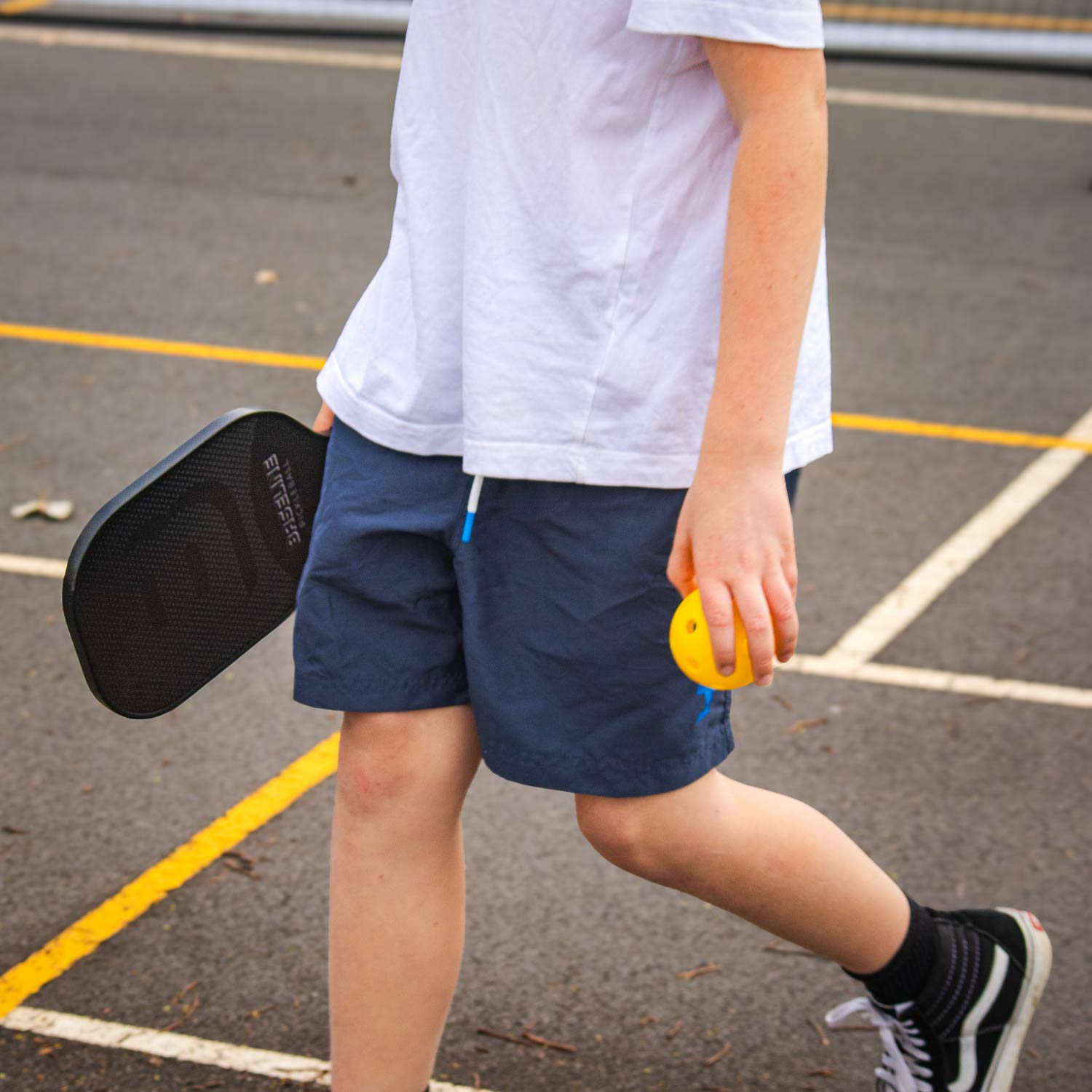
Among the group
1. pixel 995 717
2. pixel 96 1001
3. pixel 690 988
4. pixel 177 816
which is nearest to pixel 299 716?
pixel 177 816

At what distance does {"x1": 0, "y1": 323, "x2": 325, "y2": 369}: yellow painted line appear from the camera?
5.52 meters

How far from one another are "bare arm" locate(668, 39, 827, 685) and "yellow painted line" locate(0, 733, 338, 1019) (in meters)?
1.64

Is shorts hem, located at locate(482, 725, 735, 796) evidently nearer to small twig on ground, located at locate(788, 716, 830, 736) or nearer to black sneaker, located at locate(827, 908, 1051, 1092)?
black sneaker, located at locate(827, 908, 1051, 1092)

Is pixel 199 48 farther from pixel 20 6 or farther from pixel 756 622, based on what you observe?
pixel 756 622

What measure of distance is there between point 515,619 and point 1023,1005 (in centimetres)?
106

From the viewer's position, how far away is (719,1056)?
244 cm

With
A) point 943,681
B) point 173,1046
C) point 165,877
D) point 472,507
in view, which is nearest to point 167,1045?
point 173,1046

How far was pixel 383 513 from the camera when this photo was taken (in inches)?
67.7

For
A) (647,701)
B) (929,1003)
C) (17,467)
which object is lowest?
(17,467)

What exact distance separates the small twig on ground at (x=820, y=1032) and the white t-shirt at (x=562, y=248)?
1230mm

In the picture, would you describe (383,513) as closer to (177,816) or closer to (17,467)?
(177,816)

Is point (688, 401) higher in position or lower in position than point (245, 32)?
higher

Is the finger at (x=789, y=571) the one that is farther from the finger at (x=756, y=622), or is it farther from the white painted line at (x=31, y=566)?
the white painted line at (x=31, y=566)

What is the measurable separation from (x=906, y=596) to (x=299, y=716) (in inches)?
67.5
